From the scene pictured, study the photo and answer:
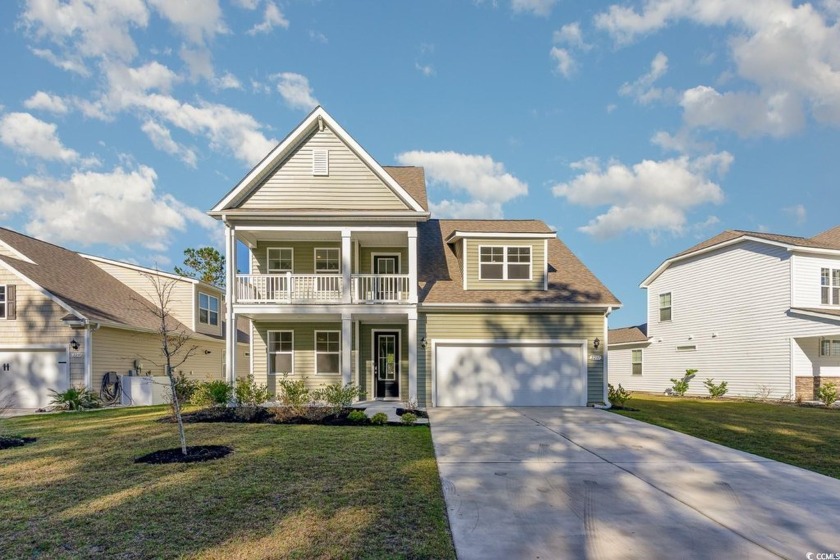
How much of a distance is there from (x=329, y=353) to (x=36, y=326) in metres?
9.30

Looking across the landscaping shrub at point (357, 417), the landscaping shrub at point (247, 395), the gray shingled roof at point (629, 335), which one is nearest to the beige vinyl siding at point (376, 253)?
the landscaping shrub at point (247, 395)

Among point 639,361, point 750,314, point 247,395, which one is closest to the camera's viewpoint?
point 247,395

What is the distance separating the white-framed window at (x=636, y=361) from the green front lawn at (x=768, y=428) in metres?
8.61

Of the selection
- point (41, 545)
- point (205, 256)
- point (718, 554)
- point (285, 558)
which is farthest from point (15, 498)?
point (205, 256)

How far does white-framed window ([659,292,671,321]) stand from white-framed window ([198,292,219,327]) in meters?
21.1

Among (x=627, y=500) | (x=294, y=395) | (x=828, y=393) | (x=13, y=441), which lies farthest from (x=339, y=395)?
(x=828, y=393)

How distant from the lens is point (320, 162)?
50.2 ft

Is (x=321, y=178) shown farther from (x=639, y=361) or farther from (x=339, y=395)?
(x=639, y=361)

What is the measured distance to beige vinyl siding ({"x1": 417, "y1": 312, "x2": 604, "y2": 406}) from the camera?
49.5 ft

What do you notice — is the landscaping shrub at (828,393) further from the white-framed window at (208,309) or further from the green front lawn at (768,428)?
the white-framed window at (208,309)

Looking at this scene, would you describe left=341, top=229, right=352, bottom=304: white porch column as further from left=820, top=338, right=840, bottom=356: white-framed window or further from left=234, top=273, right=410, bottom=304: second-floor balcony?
left=820, top=338, right=840, bottom=356: white-framed window

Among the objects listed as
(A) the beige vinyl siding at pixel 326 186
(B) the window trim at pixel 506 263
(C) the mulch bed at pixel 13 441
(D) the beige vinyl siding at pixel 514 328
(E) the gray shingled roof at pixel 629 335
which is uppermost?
(A) the beige vinyl siding at pixel 326 186

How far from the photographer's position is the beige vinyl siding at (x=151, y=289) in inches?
846

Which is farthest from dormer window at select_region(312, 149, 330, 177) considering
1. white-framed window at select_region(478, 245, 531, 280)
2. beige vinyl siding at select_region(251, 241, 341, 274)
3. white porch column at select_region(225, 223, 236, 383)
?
white-framed window at select_region(478, 245, 531, 280)
